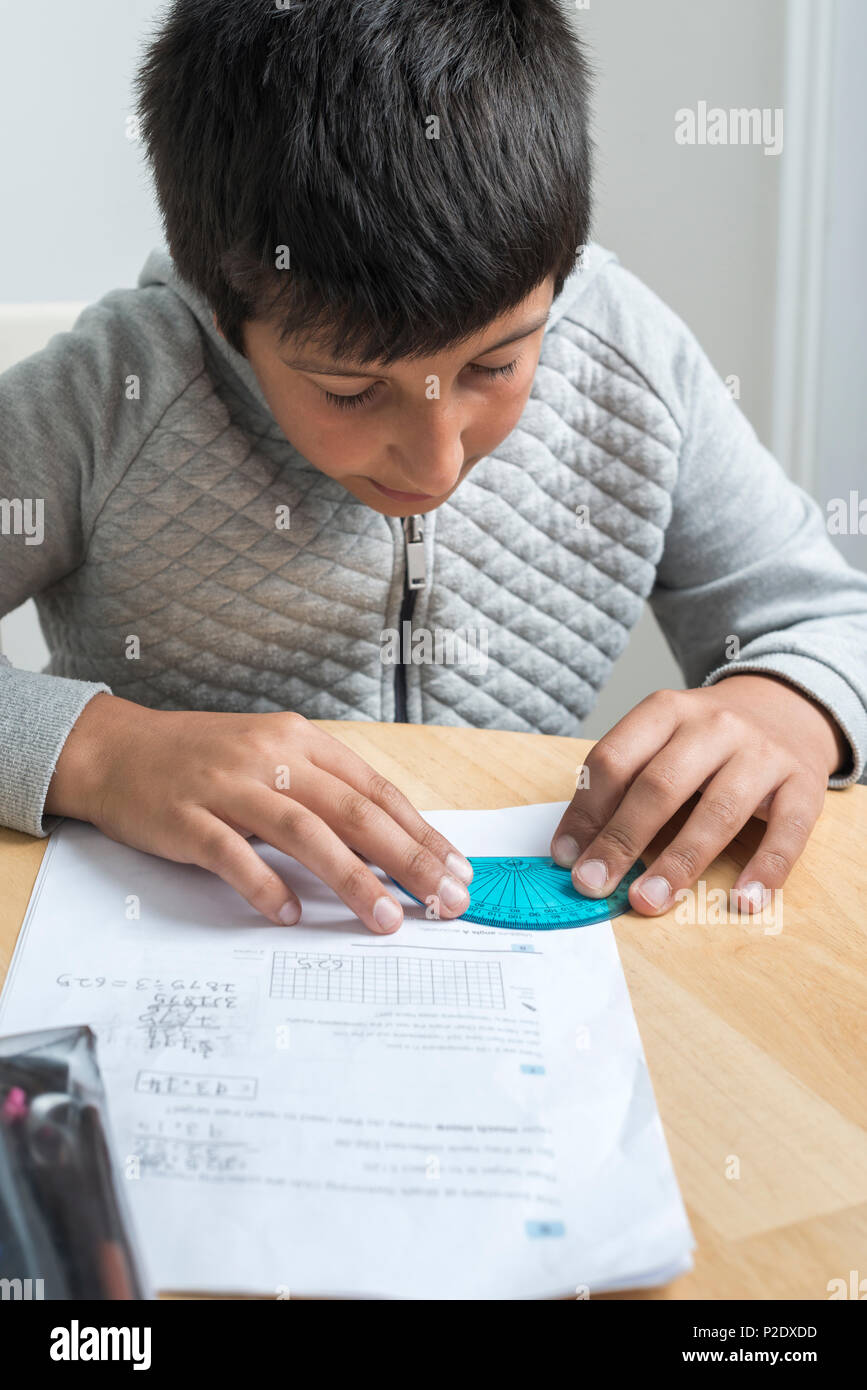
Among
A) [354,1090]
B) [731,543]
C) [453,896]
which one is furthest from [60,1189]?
[731,543]

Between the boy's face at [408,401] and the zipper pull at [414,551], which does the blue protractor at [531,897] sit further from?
the zipper pull at [414,551]

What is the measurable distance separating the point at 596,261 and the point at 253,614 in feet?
1.19

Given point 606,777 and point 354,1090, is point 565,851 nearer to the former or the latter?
point 606,777

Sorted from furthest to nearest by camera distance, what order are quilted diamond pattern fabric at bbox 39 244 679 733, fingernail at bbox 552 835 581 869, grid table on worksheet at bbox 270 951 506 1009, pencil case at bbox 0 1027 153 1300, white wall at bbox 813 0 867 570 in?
1. white wall at bbox 813 0 867 570
2. quilted diamond pattern fabric at bbox 39 244 679 733
3. fingernail at bbox 552 835 581 869
4. grid table on worksheet at bbox 270 951 506 1009
5. pencil case at bbox 0 1027 153 1300

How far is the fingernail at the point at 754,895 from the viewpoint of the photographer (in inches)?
21.5

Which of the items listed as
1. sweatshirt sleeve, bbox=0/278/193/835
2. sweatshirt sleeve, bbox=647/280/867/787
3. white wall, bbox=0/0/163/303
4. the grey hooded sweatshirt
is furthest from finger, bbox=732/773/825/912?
white wall, bbox=0/0/163/303

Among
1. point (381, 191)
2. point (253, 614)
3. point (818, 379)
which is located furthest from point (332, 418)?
point (818, 379)

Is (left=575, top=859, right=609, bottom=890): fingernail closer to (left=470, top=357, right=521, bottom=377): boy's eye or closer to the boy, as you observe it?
the boy

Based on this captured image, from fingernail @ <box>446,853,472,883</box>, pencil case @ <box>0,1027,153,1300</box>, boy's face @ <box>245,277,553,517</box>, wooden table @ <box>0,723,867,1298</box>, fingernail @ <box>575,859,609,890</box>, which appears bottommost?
wooden table @ <box>0,723,867,1298</box>

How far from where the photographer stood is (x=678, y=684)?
1.75m

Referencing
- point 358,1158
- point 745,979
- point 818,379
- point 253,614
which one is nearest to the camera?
point 358,1158

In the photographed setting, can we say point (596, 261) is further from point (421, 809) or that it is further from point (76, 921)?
point (76, 921)

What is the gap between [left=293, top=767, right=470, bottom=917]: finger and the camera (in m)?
0.53

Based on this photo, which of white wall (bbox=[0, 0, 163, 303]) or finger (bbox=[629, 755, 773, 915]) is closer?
finger (bbox=[629, 755, 773, 915])
